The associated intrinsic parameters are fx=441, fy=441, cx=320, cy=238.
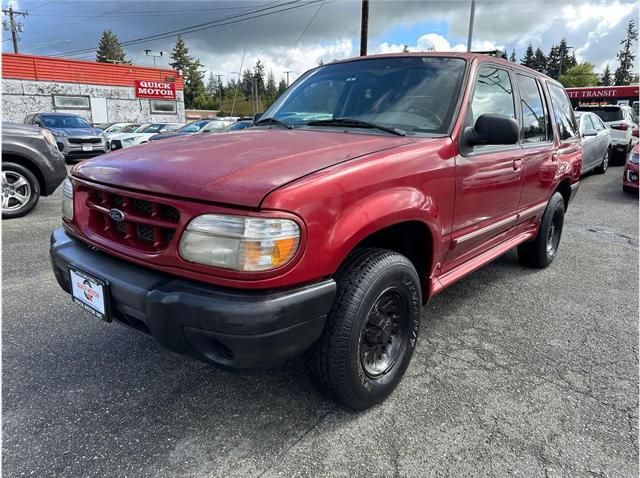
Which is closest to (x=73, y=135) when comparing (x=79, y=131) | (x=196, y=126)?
(x=79, y=131)

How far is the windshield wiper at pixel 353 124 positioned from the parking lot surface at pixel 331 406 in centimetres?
139

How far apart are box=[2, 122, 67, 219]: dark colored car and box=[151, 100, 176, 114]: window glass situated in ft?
83.6

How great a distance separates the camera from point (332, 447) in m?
1.98

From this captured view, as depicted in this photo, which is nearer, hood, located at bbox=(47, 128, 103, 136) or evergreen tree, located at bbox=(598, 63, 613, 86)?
hood, located at bbox=(47, 128, 103, 136)

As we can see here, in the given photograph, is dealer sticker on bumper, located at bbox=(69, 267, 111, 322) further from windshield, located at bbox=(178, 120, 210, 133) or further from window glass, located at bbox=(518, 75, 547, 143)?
windshield, located at bbox=(178, 120, 210, 133)

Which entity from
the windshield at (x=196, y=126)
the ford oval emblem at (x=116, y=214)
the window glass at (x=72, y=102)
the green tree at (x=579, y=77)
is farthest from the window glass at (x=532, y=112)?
the green tree at (x=579, y=77)

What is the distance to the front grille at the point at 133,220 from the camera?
6.00ft

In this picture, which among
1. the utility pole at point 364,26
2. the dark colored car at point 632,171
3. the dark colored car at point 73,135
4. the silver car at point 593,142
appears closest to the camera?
the dark colored car at point 632,171

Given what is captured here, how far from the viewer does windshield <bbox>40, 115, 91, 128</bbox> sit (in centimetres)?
1456

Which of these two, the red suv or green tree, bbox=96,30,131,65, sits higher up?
green tree, bbox=96,30,131,65

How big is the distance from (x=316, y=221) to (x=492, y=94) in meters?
2.03

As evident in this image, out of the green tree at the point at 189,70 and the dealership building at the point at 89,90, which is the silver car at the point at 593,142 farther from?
the green tree at the point at 189,70

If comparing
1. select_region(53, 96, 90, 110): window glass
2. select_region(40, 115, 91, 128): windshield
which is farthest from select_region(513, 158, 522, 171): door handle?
select_region(53, 96, 90, 110): window glass

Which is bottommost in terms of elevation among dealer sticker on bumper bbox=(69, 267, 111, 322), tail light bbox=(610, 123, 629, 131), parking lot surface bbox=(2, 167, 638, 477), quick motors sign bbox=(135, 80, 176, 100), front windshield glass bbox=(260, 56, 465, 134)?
parking lot surface bbox=(2, 167, 638, 477)
